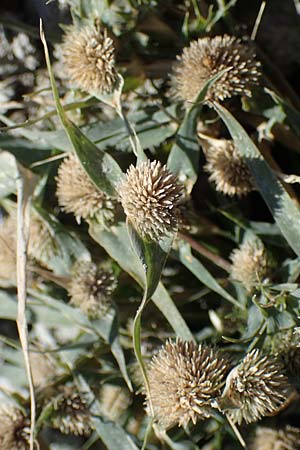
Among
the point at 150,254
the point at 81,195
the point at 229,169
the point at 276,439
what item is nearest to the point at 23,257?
the point at 81,195

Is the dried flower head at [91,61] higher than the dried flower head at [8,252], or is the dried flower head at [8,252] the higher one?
the dried flower head at [91,61]

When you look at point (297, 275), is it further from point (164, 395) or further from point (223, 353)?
point (164, 395)

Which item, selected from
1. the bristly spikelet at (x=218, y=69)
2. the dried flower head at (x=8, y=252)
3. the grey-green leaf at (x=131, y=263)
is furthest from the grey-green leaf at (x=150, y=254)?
the dried flower head at (x=8, y=252)

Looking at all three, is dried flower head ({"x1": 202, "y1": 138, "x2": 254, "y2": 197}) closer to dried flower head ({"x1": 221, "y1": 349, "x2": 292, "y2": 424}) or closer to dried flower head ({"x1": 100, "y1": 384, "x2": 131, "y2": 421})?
dried flower head ({"x1": 221, "y1": 349, "x2": 292, "y2": 424})

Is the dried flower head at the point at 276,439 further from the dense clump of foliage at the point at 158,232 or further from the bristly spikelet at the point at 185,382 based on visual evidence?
the bristly spikelet at the point at 185,382

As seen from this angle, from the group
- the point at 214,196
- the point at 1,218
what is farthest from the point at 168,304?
the point at 1,218

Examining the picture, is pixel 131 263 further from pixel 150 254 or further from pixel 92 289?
pixel 150 254
